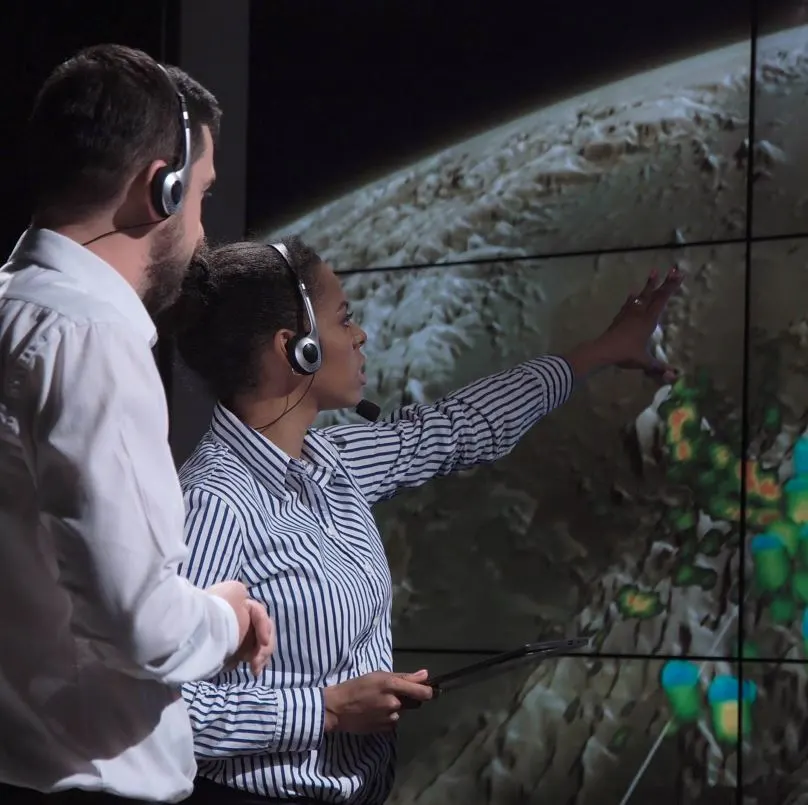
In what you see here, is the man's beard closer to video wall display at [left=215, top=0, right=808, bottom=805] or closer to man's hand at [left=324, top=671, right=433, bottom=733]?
man's hand at [left=324, top=671, right=433, bottom=733]

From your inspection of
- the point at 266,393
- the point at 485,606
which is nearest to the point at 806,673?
the point at 485,606

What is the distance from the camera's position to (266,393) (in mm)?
1822

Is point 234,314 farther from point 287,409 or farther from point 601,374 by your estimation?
point 601,374

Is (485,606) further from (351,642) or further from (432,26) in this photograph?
(432,26)

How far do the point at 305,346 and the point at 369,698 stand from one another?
510 millimetres

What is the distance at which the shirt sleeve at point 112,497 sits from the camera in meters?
1.04

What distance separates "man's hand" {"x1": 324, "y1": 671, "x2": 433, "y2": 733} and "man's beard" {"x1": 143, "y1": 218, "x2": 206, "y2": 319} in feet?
1.86

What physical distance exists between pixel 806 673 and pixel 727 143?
895 mm

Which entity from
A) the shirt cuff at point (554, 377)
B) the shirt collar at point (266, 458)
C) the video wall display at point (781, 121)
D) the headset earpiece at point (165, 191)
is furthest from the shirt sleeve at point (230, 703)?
the video wall display at point (781, 121)

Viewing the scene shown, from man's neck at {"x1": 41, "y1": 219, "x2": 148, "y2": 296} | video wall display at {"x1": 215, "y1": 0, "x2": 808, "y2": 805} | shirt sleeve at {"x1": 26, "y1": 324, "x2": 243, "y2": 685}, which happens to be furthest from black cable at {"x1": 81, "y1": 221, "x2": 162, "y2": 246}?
video wall display at {"x1": 215, "y1": 0, "x2": 808, "y2": 805}

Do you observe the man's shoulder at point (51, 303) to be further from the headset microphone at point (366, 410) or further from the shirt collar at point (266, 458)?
the headset microphone at point (366, 410)

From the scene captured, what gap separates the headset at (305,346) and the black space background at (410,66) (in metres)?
0.73

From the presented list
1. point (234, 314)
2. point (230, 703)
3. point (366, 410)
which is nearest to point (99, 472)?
point (230, 703)

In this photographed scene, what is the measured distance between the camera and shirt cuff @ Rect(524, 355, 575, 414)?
2057mm
